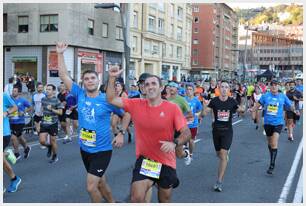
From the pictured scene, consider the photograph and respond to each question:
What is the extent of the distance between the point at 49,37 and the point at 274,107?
2678cm

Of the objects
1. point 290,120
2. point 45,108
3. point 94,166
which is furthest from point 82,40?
point 94,166

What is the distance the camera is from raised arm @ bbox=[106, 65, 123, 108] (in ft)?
15.0

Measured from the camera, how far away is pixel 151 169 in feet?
15.1

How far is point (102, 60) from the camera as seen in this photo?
123 ft

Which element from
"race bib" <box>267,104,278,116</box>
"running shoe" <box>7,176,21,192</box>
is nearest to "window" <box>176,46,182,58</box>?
"race bib" <box>267,104,278,116</box>

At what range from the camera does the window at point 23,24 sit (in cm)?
3406

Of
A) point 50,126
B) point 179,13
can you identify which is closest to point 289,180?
point 50,126

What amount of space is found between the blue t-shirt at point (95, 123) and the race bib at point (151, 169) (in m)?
0.82

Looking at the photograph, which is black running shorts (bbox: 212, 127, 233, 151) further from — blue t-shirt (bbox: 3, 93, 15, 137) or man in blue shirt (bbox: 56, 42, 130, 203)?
blue t-shirt (bbox: 3, 93, 15, 137)

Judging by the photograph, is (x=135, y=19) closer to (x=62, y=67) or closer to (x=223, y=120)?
(x=223, y=120)

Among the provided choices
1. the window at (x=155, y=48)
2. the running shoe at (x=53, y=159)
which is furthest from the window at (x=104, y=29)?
the running shoe at (x=53, y=159)

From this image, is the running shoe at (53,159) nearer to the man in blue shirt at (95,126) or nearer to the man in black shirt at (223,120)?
the man in black shirt at (223,120)

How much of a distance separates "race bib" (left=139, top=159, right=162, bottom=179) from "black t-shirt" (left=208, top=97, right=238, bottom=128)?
2.94 meters

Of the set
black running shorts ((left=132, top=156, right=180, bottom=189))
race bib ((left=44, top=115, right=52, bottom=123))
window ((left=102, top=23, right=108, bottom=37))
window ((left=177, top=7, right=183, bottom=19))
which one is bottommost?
black running shorts ((left=132, top=156, right=180, bottom=189))
